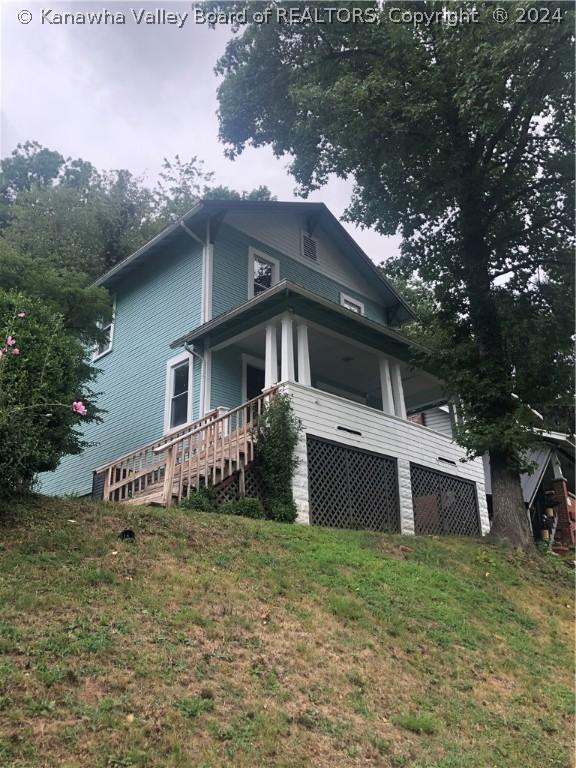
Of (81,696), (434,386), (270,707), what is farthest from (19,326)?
Result: (434,386)

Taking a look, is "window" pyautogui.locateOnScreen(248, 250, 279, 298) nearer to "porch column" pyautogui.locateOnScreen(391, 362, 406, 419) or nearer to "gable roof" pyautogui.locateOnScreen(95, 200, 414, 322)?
"gable roof" pyautogui.locateOnScreen(95, 200, 414, 322)

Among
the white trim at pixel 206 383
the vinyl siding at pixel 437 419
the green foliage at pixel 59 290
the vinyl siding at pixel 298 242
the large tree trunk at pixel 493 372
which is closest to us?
the green foliage at pixel 59 290

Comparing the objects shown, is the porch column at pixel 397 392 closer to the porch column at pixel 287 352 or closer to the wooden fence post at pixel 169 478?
the porch column at pixel 287 352

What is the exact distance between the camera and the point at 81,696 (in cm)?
363

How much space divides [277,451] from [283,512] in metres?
1.10

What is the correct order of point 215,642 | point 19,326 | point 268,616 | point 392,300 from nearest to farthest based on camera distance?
point 215,642
point 268,616
point 19,326
point 392,300

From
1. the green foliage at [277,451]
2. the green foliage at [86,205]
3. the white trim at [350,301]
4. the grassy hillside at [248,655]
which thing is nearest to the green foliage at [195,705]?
the grassy hillside at [248,655]

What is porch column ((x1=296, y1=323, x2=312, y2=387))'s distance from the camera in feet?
39.2

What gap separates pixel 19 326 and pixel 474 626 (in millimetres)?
6251

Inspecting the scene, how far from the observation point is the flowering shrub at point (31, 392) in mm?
6227

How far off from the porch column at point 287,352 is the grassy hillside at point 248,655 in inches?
158

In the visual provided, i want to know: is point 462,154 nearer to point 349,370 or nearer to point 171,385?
point 349,370

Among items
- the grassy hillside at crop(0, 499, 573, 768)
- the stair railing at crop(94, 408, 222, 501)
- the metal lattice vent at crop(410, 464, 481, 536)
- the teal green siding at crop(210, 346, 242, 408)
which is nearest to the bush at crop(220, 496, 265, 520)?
the grassy hillside at crop(0, 499, 573, 768)

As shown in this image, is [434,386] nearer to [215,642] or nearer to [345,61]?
[345,61]
